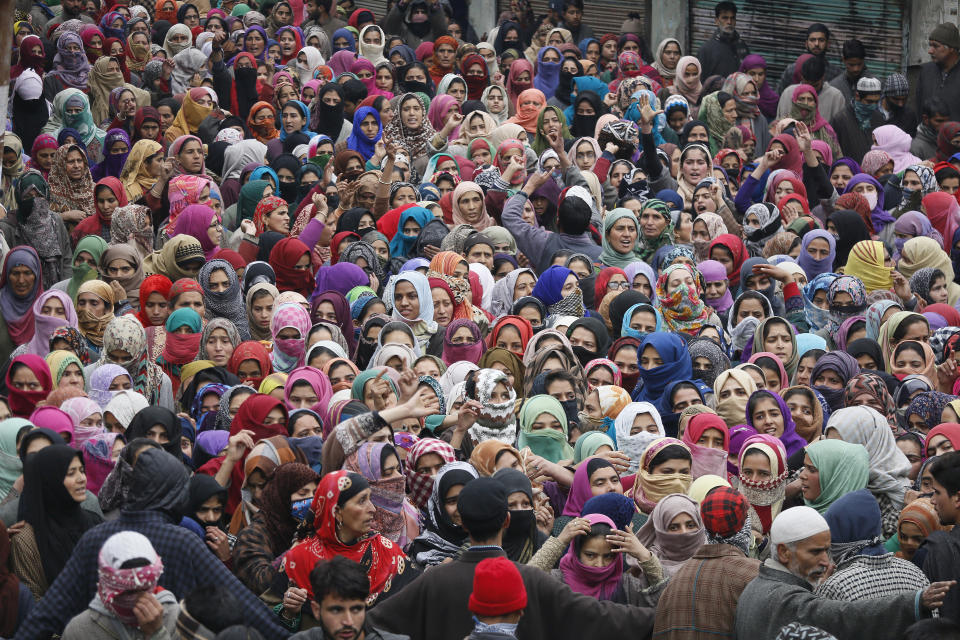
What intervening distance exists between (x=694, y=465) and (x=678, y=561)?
1.17 metres

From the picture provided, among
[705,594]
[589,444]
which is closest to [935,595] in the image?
[705,594]

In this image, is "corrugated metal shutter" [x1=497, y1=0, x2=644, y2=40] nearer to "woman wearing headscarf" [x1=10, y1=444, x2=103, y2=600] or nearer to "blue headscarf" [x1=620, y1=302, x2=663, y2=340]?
"blue headscarf" [x1=620, y1=302, x2=663, y2=340]

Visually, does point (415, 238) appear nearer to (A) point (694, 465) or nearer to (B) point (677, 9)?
(A) point (694, 465)

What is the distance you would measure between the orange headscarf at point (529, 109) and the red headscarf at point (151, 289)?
13.7ft

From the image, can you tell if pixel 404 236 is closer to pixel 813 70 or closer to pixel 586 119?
pixel 586 119

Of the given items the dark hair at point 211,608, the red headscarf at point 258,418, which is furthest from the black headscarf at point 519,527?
the red headscarf at point 258,418

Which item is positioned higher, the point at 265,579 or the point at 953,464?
the point at 953,464

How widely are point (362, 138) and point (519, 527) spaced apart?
23.1ft

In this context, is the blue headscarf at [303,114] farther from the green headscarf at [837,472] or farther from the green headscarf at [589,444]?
the green headscarf at [837,472]

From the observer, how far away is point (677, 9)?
16.4 m

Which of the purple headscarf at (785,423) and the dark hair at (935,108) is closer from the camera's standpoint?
the purple headscarf at (785,423)

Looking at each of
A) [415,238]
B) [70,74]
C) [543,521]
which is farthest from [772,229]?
[70,74]

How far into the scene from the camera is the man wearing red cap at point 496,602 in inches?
173

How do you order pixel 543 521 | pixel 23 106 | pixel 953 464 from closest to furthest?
pixel 953 464 → pixel 543 521 → pixel 23 106
